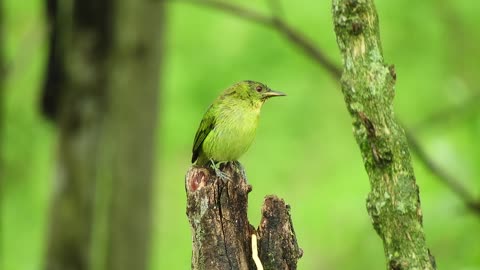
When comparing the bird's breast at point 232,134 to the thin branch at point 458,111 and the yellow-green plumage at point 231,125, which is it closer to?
the yellow-green plumage at point 231,125

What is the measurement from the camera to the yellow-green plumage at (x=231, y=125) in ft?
16.3

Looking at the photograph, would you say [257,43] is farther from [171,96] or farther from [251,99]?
[251,99]

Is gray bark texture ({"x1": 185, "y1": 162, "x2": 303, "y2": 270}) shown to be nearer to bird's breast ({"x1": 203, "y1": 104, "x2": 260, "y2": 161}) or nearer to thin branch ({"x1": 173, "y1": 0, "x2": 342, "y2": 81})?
bird's breast ({"x1": 203, "y1": 104, "x2": 260, "y2": 161})

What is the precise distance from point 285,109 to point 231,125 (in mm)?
5083

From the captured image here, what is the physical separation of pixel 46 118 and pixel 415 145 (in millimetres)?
3191

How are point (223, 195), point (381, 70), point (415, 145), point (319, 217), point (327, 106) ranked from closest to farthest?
1. point (381, 70)
2. point (223, 195)
3. point (415, 145)
4. point (319, 217)
5. point (327, 106)

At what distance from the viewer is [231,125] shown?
5137 mm

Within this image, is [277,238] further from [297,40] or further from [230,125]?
[297,40]

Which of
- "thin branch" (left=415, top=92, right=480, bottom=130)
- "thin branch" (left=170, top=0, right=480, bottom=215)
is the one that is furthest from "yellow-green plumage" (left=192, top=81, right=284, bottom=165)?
"thin branch" (left=415, top=92, right=480, bottom=130)

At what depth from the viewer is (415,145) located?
6.22m

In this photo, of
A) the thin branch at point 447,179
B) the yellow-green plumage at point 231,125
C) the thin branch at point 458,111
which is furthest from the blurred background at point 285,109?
the yellow-green plumage at point 231,125

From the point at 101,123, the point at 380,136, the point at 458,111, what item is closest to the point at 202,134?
the point at 101,123

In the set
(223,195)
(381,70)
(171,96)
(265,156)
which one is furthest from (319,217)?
(381,70)

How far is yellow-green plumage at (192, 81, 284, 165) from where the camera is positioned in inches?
195
